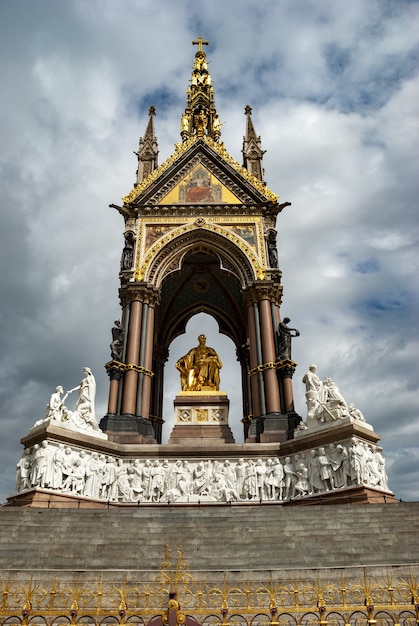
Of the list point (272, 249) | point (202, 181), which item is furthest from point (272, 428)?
point (202, 181)

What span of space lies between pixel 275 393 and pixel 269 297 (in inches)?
175

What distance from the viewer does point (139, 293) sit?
21141mm

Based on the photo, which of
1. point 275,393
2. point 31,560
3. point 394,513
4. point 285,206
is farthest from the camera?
point 285,206

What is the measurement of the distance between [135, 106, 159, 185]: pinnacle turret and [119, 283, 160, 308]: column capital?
22.8 ft

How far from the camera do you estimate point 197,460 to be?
17.2m

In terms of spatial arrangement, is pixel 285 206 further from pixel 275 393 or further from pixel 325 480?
pixel 325 480

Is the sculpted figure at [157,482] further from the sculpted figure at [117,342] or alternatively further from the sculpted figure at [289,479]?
the sculpted figure at [117,342]

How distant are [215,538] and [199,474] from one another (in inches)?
255

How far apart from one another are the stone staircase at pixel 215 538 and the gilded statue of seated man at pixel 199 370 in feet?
33.8

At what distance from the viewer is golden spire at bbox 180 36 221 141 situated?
3022cm

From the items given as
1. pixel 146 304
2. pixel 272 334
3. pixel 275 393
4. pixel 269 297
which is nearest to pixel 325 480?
pixel 275 393

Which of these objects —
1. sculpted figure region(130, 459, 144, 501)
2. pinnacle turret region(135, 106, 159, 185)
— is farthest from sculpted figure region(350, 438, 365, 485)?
pinnacle turret region(135, 106, 159, 185)

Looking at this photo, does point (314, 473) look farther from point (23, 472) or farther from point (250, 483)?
point (23, 472)

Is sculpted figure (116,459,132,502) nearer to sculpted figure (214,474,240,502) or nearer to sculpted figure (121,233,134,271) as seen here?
sculpted figure (214,474,240,502)
